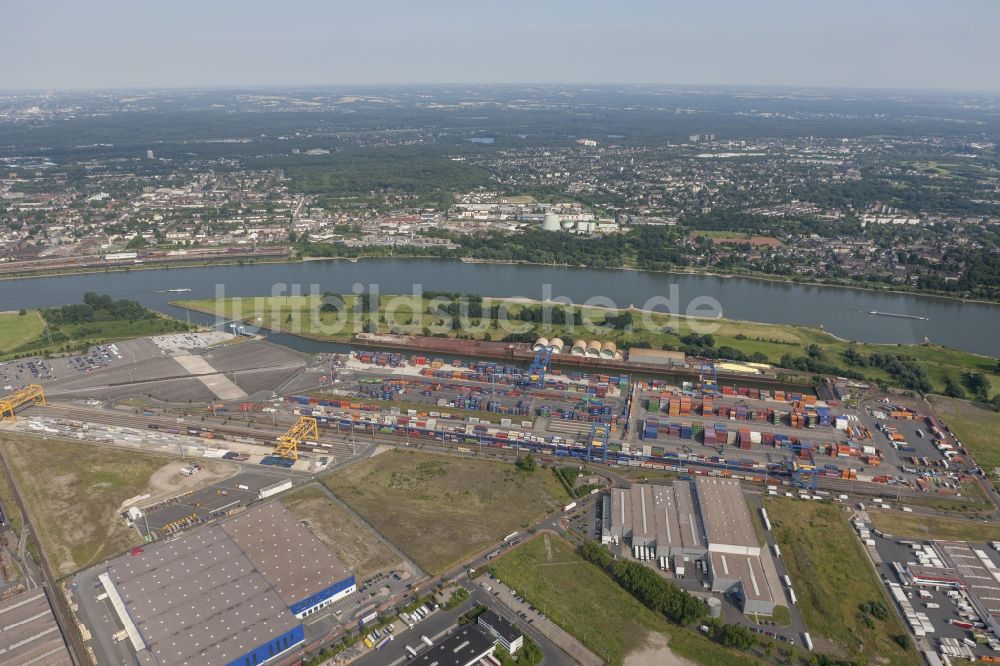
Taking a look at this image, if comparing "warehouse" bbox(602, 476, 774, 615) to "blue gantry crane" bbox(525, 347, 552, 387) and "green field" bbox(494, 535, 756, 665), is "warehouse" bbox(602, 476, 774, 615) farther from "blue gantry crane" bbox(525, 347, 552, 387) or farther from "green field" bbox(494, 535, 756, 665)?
"blue gantry crane" bbox(525, 347, 552, 387)

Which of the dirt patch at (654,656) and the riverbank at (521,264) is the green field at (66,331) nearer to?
the riverbank at (521,264)

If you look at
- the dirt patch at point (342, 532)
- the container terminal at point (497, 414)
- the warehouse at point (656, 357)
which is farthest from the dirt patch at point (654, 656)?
the warehouse at point (656, 357)

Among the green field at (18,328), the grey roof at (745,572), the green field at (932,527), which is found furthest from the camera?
the green field at (18,328)

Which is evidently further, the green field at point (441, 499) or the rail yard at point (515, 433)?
the green field at point (441, 499)

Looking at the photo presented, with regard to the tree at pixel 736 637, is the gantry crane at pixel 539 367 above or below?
above

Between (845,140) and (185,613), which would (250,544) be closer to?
(185,613)

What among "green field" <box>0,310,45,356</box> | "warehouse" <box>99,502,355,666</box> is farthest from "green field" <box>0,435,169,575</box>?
"green field" <box>0,310,45,356</box>

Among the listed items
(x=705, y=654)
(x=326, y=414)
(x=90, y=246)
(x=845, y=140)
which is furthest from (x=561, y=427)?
(x=845, y=140)
